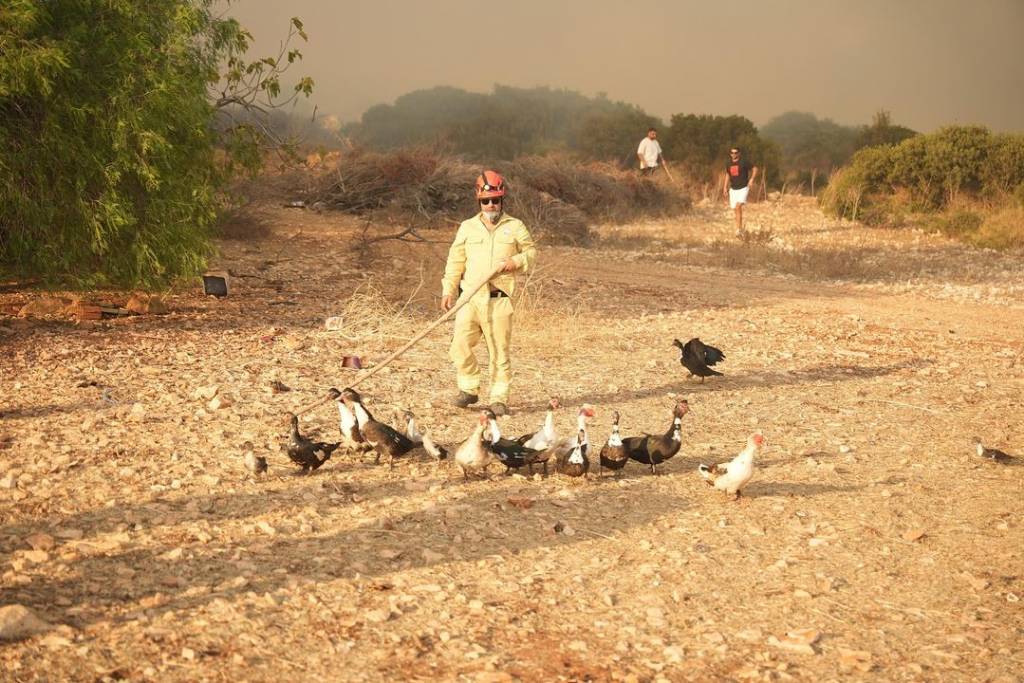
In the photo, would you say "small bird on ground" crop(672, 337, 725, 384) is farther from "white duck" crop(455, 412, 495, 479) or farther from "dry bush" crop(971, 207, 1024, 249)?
"dry bush" crop(971, 207, 1024, 249)

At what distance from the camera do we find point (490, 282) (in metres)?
8.28

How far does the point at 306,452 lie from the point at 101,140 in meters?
5.87

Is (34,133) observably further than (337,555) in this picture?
Yes

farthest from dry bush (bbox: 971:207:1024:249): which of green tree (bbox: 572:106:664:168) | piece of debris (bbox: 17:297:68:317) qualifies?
green tree (bbox: 572:106:664:168)

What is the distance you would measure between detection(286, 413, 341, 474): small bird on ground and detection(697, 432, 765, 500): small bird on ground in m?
2.61

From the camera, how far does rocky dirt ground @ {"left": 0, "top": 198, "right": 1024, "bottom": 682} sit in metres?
4.53

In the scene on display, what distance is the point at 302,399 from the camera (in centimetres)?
883

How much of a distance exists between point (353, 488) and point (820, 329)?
27.6ft

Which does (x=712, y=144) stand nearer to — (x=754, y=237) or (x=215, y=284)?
(x=754, y=237)

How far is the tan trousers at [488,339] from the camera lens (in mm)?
8336

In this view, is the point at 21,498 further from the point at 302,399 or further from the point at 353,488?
the point at 302,399

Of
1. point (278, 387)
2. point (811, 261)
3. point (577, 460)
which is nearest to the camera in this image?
point (577, 460)

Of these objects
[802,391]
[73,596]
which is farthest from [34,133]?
[802,391]

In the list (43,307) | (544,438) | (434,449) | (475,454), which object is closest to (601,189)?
(43,307)
